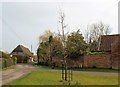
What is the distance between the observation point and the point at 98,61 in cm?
4672

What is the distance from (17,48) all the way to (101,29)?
136 ft

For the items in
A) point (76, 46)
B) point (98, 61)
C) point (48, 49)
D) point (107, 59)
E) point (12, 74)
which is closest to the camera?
point (12, 74)

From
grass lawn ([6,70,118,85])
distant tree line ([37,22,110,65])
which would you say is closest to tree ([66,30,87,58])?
distant tree line ([37,22,110,65])

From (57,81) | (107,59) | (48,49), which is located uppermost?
(48,49)

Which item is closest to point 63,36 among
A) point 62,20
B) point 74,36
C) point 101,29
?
point 62,20

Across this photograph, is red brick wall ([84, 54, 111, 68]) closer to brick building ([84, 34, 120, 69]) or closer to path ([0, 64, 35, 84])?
brick building ([84, 34, 120, 69])

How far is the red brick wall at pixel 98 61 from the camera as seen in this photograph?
1780 inches

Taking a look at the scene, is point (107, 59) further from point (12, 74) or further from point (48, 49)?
point (48, 49)

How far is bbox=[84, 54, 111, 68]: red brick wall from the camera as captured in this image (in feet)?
148

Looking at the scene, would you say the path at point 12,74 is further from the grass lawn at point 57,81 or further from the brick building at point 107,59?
the brick building at point 107,59

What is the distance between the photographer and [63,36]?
25672 millimetres

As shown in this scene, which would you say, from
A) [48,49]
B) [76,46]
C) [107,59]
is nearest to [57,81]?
[107,59]

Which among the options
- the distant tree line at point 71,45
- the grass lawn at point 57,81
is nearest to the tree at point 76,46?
the distant tree line at point 71,45

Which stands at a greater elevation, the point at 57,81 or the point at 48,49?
the point at 48,49
